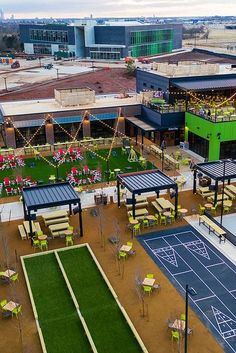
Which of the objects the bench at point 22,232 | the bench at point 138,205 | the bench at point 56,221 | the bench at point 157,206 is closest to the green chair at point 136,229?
the bench at point 157,206

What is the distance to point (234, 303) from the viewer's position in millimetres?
20547

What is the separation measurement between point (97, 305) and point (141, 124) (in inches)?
1128

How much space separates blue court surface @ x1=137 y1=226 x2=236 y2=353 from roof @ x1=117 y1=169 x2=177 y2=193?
3.07m

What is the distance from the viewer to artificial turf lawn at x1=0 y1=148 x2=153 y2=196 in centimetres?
3808

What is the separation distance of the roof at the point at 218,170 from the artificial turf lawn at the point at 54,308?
12.7 m

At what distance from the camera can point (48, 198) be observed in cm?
2748

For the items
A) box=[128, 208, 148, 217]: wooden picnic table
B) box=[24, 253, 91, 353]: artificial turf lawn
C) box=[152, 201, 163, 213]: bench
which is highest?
box=[128, 208, 148, 217]: wooden picnic table

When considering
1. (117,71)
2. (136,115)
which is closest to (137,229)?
(136,115)

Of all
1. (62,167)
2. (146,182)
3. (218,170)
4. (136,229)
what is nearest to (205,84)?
(62,167)

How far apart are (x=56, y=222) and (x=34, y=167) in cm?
1294

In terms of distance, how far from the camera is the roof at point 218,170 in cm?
3011

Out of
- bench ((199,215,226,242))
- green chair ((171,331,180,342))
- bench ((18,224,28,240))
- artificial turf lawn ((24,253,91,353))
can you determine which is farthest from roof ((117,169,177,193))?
green chair ((171,331,180,342))

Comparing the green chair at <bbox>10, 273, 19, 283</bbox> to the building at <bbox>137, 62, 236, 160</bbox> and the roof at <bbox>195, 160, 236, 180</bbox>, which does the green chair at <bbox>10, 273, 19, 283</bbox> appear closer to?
the roof at <bbox>195, 160, 236, 180</bbox>

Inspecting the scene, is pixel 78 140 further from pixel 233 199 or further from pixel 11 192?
pixel 233 199
